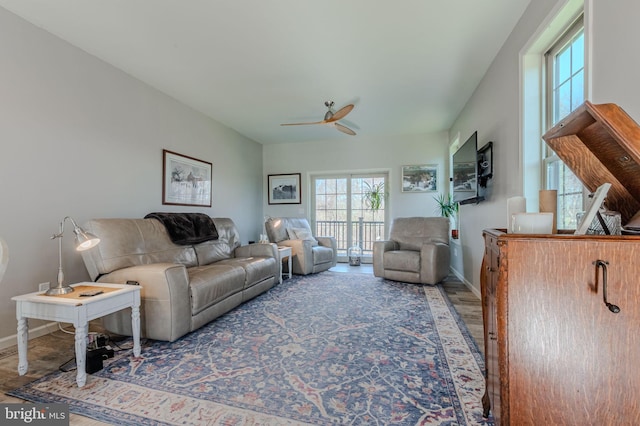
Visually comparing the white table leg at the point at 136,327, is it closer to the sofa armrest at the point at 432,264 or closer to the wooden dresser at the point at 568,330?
the wooden dresser at the point at 568,330

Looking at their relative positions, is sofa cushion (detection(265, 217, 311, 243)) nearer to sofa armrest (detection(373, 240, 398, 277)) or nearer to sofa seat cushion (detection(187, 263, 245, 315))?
sofa armrest (detection(373, 240, 398, 277))

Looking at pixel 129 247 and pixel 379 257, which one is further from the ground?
pixel 129 247

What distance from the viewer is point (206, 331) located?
2395 mm

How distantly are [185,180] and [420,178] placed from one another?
4103 millimetres

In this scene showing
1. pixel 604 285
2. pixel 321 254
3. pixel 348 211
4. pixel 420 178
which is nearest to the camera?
pixel 604 285

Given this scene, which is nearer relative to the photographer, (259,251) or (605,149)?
(605,149)

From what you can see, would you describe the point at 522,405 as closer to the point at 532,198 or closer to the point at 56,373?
the point at 532,198

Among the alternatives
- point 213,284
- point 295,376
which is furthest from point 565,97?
point 213,284

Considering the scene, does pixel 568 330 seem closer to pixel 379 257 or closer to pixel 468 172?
pixel 468 172

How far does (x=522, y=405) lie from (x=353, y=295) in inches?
102

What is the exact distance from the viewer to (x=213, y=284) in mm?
2514

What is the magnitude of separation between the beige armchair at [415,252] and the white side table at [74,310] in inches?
124

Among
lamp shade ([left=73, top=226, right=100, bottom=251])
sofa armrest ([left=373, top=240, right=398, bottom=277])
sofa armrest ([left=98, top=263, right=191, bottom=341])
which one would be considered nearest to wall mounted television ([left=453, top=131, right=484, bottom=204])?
sofa armrest ([left=373, top=240, right=398, bottom=277])

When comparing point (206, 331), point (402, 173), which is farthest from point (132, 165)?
point (402, 173)
